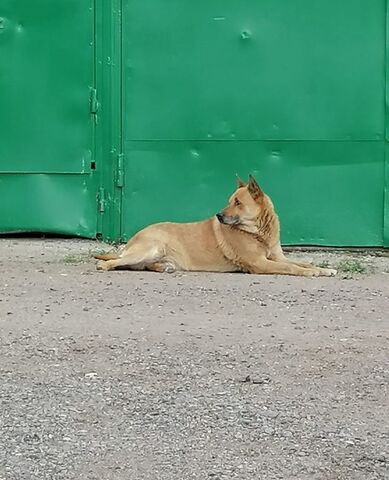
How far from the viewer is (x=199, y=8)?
8773 mm

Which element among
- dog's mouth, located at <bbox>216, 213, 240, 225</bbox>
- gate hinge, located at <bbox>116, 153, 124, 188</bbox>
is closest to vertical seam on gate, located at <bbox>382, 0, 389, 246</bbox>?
dog's mouth, located at <bbox>216, 213, 240, 225</bbox>

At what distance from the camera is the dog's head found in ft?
26.1

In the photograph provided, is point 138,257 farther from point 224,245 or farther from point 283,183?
point 283,183

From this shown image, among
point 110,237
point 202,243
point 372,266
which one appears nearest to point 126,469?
point 202,243

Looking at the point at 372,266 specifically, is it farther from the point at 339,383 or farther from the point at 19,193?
the point at 339,383

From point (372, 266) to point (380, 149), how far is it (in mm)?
1121


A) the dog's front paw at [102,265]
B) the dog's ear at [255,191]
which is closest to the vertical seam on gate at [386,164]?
the dog's ear at [255,191]

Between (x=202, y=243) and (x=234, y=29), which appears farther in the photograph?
(x=234, y=29)

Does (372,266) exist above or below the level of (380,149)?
below

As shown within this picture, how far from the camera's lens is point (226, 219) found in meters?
7.91

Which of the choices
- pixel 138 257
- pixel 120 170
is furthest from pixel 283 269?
pixel 120 170

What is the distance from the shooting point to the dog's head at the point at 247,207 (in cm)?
796

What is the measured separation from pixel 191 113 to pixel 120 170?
31.2 inches

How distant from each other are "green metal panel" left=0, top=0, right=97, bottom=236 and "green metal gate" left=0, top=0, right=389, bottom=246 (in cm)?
1
